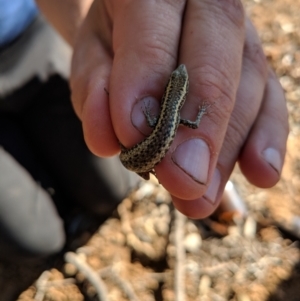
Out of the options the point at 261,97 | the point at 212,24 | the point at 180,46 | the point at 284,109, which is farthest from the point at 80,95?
the point at 284,109

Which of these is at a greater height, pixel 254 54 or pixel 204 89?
pixel 204 89

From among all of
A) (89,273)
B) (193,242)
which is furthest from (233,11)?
(89,273)

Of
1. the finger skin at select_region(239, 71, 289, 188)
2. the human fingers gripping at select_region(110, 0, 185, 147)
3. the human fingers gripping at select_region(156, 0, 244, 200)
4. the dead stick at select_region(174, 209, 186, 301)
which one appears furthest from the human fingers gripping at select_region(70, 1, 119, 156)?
the dead stick at select_region(174, 209, 186, 301)

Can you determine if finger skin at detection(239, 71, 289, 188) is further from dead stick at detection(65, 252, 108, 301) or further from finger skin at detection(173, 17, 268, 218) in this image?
dead stick at detection(65, 252, 108, 301)

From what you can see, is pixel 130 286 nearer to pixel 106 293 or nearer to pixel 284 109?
pixel 106 293

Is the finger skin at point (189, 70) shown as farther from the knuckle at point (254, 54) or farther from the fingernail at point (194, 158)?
the knuckle at point (254, 54)

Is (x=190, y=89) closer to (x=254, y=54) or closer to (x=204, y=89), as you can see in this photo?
(x=204, y=89)

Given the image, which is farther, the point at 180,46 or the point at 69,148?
the point at 69,148
